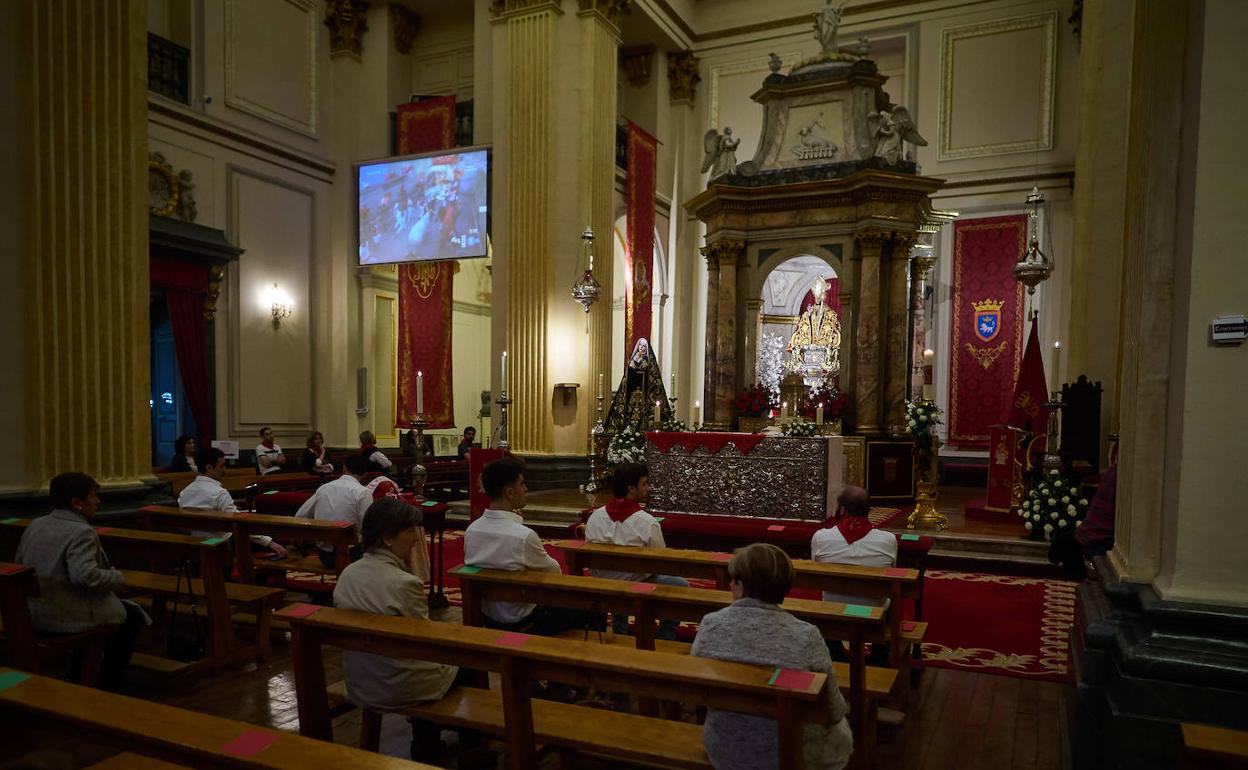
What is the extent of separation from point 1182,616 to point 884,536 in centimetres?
158

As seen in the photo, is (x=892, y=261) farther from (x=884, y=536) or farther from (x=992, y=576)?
(x=884, y=536)

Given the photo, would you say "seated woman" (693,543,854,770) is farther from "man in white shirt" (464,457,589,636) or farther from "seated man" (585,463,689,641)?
"seated man" (585,463,689,641)

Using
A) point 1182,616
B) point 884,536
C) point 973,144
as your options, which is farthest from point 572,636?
point 973,144

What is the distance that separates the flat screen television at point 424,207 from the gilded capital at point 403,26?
8.90 feet

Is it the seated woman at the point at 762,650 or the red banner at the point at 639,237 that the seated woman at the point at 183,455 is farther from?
the seated woman at the point at 762,650

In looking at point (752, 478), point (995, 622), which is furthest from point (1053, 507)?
point (752, 478)

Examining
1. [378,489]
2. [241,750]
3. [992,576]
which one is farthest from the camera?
[992,576]

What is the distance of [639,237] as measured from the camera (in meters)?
13.7

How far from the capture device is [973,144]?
13828mm

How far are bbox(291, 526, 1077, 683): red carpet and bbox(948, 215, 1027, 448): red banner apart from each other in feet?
23.8

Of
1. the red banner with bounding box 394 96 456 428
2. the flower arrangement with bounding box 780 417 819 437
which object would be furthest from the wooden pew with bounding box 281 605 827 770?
the red banner with bounding box 394 96 456 428

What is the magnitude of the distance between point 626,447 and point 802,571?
6.24 m

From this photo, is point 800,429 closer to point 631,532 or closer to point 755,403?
point 755,403

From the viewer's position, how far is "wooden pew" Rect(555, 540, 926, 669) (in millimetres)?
3611
